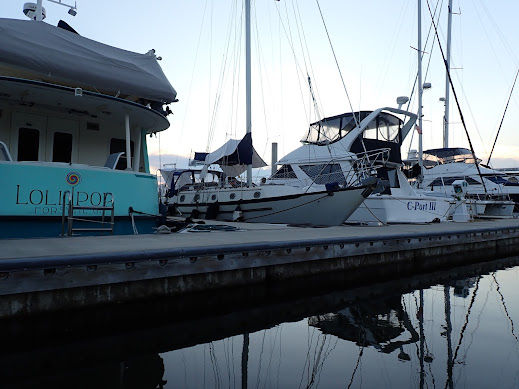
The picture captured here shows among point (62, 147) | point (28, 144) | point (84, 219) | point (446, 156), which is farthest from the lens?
point (446, 156)

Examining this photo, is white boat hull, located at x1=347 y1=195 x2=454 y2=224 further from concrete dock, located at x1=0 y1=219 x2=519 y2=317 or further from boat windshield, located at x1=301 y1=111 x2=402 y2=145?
concrete dock, located at x1=0 y1=219 x2=519 y2=317

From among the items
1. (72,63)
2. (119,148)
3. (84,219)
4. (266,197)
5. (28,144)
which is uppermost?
(72,63)

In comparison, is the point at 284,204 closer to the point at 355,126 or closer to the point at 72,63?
the point at 355,126

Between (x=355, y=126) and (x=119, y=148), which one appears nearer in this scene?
(x=119, y=148)

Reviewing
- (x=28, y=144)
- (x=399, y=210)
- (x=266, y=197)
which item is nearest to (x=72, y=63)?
(x=28, y=144)

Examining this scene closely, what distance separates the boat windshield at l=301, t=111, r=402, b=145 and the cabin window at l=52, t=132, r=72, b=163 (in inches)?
403

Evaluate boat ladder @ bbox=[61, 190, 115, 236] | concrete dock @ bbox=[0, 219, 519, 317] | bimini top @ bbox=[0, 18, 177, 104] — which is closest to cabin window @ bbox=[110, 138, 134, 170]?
bimini top @ bbox=[0, 18, 177, 104]

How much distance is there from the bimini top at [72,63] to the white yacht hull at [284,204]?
508 cm

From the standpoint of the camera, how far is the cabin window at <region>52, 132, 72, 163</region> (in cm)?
913

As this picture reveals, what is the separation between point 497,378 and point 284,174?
13007 millimetres

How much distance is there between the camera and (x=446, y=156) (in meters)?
32.1

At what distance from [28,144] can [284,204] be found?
24.8 feet

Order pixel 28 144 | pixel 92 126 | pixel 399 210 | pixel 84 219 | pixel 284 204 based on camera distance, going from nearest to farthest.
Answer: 1. pixel 84 219
2. pixel 28 144
3. pixel 92 126
4. pixel 284 204
5. pixel 399 210

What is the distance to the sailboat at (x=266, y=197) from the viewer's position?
496 inches
